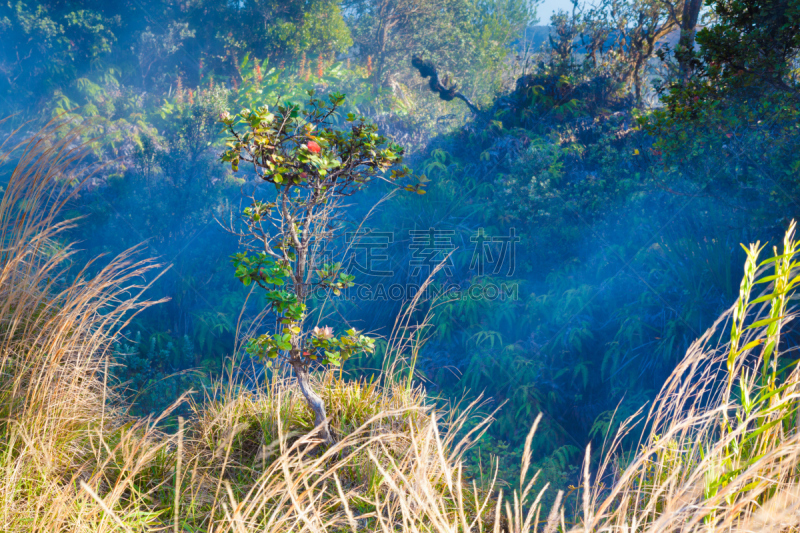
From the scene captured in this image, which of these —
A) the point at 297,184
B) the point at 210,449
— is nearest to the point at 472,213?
the point at 297,184

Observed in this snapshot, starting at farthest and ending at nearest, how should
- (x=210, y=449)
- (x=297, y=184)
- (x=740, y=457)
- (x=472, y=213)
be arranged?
(x=472, y=213) < (x=210, y=449) < (x=297, y=184) < (x=740, y=457)

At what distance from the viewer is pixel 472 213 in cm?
501

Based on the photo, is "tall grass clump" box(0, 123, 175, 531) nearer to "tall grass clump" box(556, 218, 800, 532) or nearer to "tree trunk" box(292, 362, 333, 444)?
"tree trunk" box(292, 362, 333, 444)

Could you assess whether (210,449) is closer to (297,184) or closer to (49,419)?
(49,419)

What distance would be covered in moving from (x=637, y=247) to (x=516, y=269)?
1.13 metres

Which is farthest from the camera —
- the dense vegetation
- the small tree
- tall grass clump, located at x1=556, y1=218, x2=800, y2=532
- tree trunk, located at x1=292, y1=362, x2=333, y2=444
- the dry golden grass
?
the dense vegetation

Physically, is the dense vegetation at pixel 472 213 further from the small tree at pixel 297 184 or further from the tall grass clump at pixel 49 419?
the tall grass clump at pixel 49 419

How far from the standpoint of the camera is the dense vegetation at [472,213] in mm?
2205

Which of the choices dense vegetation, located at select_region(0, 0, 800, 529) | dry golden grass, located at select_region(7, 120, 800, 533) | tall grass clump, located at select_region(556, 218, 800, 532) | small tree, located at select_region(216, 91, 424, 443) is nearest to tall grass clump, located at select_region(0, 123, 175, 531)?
dry golden grass, located at select_region(7, 120, 800, 533)

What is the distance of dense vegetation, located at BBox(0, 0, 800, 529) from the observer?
7.23 feet

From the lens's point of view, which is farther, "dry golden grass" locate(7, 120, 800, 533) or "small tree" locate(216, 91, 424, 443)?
"small tree" locate(216, 91, 424, 443)

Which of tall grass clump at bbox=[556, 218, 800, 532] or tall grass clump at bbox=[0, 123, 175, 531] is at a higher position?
tall grass clump at bbox=[556, 218, 800, 532]

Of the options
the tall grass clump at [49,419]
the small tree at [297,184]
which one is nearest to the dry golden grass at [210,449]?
the tall grass clump at [49,419]

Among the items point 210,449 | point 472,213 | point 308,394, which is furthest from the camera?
point 472,213
